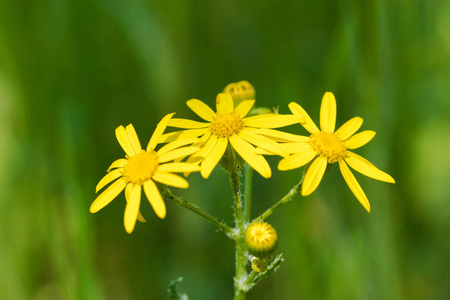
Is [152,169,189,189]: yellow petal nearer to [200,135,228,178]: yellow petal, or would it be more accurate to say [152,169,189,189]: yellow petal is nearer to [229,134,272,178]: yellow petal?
[200,135,228,178]: yellow petal

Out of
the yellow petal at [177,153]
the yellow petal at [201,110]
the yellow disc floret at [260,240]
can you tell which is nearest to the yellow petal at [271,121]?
the yellow petal at [201,110]

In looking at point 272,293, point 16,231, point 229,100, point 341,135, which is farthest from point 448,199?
point 16,231

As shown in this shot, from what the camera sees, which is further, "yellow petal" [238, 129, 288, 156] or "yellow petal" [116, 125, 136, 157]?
"yellow petal" [116, 125, 136, 157]

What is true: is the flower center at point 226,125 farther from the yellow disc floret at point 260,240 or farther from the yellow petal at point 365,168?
the yellow petal at point 365,168

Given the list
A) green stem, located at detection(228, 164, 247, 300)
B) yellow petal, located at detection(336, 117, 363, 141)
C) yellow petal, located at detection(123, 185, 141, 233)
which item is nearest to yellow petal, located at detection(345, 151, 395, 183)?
yellow petal, located at detection(336, 117, 363, 141)

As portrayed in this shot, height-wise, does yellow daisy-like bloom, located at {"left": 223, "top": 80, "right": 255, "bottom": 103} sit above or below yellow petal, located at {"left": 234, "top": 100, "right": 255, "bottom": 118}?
above
